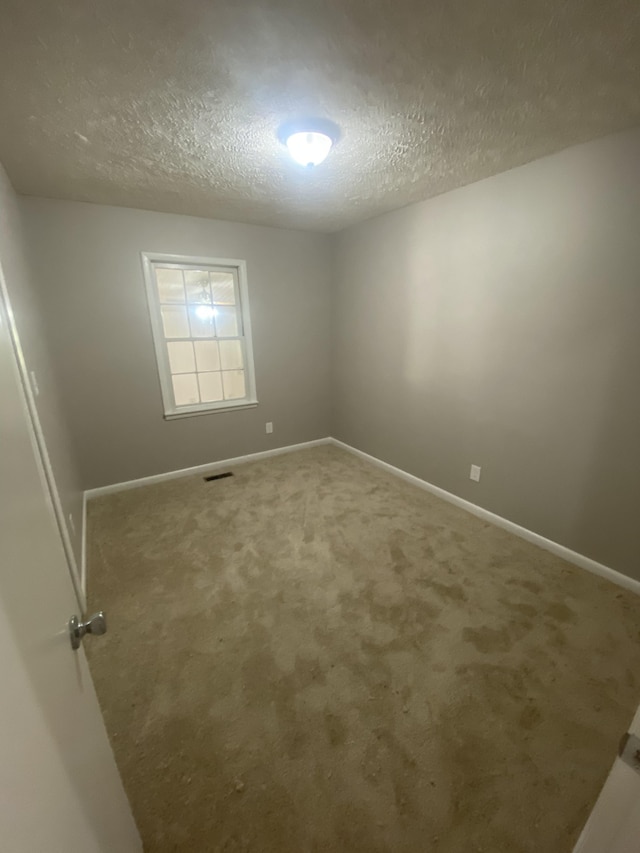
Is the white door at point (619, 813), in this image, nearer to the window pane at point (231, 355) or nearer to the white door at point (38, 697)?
the white door at point (38, 697)

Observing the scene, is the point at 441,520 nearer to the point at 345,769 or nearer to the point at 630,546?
the point at 630,546

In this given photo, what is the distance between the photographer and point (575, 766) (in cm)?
121

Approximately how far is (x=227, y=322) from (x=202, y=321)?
238 millimetres

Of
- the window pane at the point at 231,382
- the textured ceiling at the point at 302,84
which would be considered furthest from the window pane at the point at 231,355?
the textured ceiling at the point at 302,84

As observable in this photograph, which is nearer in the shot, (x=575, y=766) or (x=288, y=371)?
(x=575, y=766)

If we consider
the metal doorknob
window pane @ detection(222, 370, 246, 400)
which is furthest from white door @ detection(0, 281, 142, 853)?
window pane @ detection(222, 370, 246, 400)

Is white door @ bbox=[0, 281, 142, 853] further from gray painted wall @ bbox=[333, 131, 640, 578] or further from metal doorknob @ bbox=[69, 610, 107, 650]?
gray painted wall @ bbox=[333, 131, 640, 578]

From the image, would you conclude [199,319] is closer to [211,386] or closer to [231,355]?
[231,355]

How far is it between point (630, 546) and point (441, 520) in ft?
3.54

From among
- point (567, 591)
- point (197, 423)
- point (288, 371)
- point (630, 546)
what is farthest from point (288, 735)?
point (288, 371)

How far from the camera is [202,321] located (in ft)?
11.3

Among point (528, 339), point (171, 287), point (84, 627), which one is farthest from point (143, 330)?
point (528, 339)

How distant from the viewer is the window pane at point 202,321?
336 centimetres

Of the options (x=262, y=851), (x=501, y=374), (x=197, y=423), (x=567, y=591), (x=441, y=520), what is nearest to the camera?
(x=262, y=851)
